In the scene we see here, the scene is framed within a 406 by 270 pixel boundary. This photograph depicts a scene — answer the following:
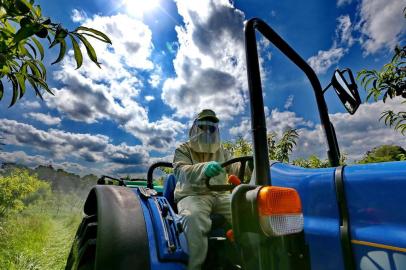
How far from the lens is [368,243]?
125cm

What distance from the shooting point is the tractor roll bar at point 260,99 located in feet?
4.19

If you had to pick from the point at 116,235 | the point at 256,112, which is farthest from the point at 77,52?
the point at 116,235

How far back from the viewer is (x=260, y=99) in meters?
1.37

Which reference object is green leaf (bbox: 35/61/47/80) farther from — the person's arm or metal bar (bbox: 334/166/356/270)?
metal bar (bbox: 334/166/356/270)

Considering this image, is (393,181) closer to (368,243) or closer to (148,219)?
(368,243)

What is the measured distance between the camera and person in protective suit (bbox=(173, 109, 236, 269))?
1767 mm

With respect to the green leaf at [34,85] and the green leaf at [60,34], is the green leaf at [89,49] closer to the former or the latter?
the green leaf at [60,34]

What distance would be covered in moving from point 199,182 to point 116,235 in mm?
699

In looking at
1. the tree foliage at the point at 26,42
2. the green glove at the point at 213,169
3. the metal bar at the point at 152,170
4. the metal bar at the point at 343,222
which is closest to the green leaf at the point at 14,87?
the tree foliage at the point at 26,42

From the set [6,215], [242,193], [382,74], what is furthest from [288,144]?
[242,193]

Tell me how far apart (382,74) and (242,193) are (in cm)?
318

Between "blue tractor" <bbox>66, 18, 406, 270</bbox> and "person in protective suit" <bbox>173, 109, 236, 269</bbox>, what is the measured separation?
0.29 ft

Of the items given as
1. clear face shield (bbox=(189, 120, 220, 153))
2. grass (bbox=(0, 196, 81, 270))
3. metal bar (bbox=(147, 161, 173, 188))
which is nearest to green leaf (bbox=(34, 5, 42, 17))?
clear face shield (bbox=(189, 120, 220, 153))

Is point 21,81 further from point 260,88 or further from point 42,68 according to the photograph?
point 260,88
